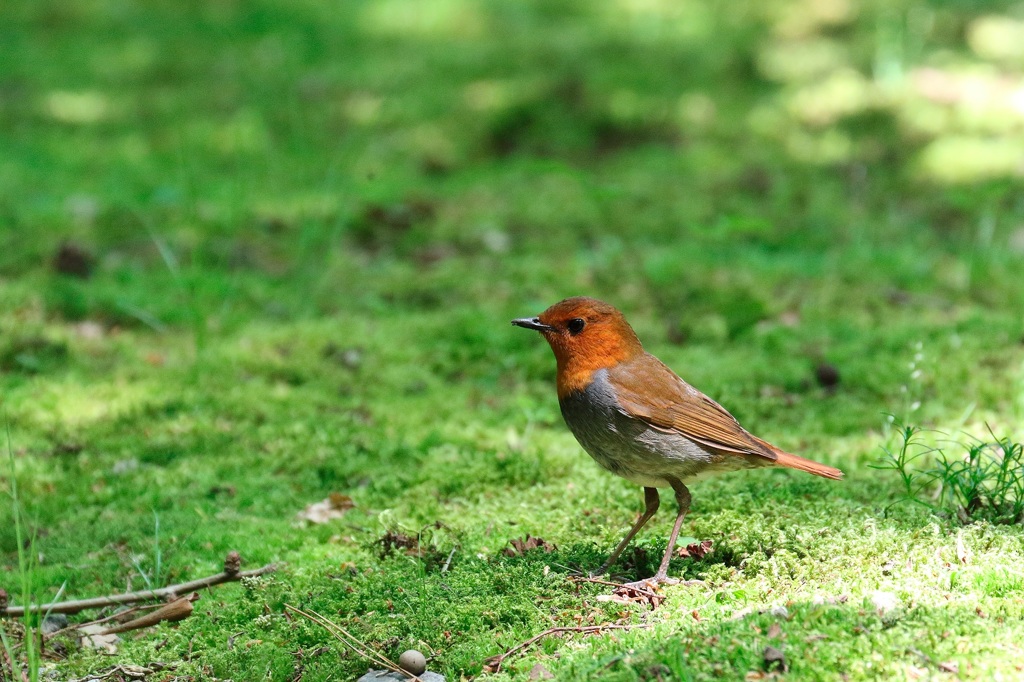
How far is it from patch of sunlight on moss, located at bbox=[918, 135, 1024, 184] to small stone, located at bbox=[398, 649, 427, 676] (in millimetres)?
6013

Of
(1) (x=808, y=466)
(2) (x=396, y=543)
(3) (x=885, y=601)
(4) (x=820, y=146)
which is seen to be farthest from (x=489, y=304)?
(3) (x=885, y=601)

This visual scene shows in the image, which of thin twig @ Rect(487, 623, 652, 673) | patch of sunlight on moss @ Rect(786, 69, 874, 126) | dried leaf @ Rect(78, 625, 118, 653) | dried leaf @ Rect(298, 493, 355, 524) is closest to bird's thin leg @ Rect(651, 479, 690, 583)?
thin twig @ Rect(487, 623, 652, 673)

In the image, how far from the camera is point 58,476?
14.6 ft

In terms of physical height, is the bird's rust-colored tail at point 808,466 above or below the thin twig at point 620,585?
above

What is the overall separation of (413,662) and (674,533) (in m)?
0.98

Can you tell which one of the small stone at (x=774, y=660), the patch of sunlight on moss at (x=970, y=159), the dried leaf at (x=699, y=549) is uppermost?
the patch of sunlight on moss at (x=970, y=159)

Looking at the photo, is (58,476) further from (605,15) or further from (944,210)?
(605,15)

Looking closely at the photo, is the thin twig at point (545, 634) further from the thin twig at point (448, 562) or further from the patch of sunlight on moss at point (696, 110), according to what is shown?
the patch of sunlight on moss at point (696, 110)

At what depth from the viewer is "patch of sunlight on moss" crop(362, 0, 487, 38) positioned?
1013 centimetres

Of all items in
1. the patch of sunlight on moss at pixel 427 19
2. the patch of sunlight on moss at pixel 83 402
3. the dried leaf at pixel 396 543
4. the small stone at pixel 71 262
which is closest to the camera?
the dried leaf at pixel 396 543

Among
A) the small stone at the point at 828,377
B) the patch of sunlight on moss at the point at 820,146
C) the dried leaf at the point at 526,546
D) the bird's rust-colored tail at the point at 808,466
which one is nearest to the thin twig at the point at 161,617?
the dried leaf at the point at 526,546

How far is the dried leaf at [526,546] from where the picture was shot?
145 inches

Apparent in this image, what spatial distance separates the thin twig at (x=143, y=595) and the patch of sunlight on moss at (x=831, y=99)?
639cm

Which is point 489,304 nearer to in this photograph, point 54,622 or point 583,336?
point 583,336
